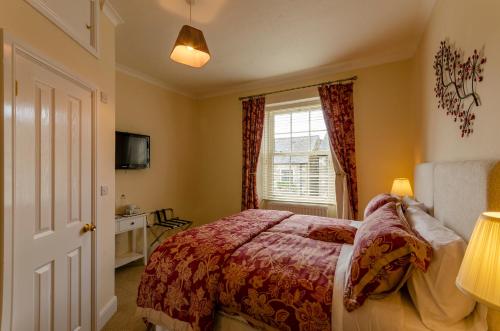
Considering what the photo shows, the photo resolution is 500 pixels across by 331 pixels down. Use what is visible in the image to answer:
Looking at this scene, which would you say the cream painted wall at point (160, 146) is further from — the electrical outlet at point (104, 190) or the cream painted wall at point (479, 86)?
the cream painted wall at point (479, 86)

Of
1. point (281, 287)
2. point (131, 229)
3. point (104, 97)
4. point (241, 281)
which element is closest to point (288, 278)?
point (281, 287)

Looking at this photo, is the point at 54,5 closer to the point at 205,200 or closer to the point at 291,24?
the point at 291,24

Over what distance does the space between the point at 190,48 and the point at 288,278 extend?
6.01ft

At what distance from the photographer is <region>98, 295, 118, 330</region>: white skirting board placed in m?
2.05

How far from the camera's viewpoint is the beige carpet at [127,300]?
2.08m

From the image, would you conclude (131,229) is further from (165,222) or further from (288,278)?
(288,278)

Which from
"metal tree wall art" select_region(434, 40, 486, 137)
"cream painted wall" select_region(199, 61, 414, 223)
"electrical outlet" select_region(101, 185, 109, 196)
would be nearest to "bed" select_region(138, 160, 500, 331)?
"metal tree wall art" select_region(434, 40, 486, 137)

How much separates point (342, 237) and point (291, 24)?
2.14 meters

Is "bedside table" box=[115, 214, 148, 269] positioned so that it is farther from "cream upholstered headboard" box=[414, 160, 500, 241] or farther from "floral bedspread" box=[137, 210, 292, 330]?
"cream upholstered headboard" box=[414, 160, 500, 241]

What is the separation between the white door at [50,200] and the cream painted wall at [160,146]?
1.57 m

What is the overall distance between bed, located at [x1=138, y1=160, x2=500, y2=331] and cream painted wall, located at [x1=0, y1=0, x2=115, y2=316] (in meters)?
0.73

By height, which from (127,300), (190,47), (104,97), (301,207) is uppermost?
(190,47)

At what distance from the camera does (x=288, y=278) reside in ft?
4.51

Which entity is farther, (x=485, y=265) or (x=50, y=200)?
(x=50, y=200)
